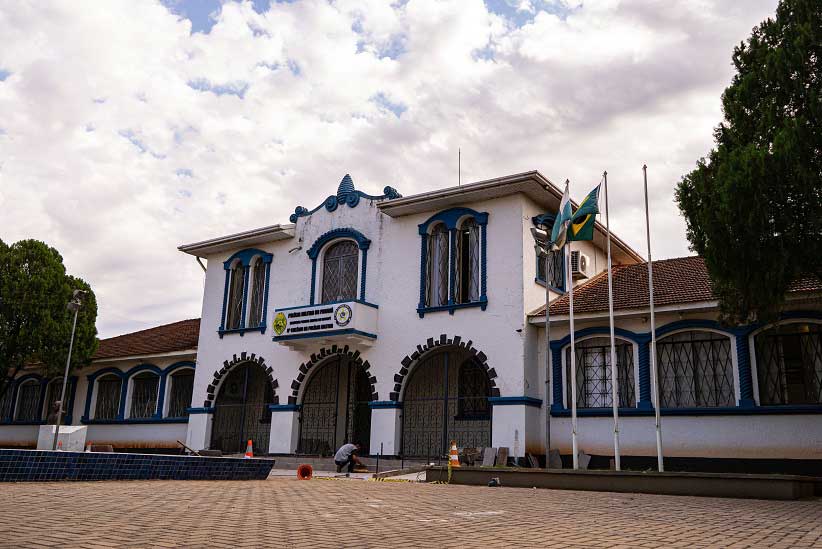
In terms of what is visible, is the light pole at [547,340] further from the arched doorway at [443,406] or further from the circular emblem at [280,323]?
the circular emblem at [280,323]

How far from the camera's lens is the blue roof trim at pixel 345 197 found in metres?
21.6

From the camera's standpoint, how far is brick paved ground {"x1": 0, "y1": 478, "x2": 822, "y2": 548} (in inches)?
230

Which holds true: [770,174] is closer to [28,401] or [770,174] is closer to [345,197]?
[345,197]

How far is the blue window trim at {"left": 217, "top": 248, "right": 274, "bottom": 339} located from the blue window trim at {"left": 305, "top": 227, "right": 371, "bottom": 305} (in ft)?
6.13

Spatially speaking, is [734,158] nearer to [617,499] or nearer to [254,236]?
[617,499]

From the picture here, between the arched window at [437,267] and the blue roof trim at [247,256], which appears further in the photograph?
the blue roof trim at [247,256]

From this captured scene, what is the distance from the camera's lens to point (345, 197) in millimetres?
22562

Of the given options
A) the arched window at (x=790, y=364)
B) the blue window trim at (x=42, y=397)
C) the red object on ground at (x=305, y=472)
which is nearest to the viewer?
the arched window at (x=790, y=364)

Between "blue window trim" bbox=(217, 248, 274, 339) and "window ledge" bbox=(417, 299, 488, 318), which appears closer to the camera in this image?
"window ledge" bbox=(417, 299, 488, 318)

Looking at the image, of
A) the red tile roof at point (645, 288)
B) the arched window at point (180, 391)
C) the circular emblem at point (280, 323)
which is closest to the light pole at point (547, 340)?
the red tile roof at point (645, 288)

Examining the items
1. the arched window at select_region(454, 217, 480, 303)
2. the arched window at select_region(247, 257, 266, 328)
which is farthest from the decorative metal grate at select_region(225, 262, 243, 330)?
the arched window at select_region(454, 217, 480, 303)

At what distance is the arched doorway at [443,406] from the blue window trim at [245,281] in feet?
17.9

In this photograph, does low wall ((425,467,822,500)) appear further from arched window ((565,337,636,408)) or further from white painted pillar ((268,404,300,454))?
white painted pillar ((268,404,300,454))

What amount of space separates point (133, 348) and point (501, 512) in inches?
854
